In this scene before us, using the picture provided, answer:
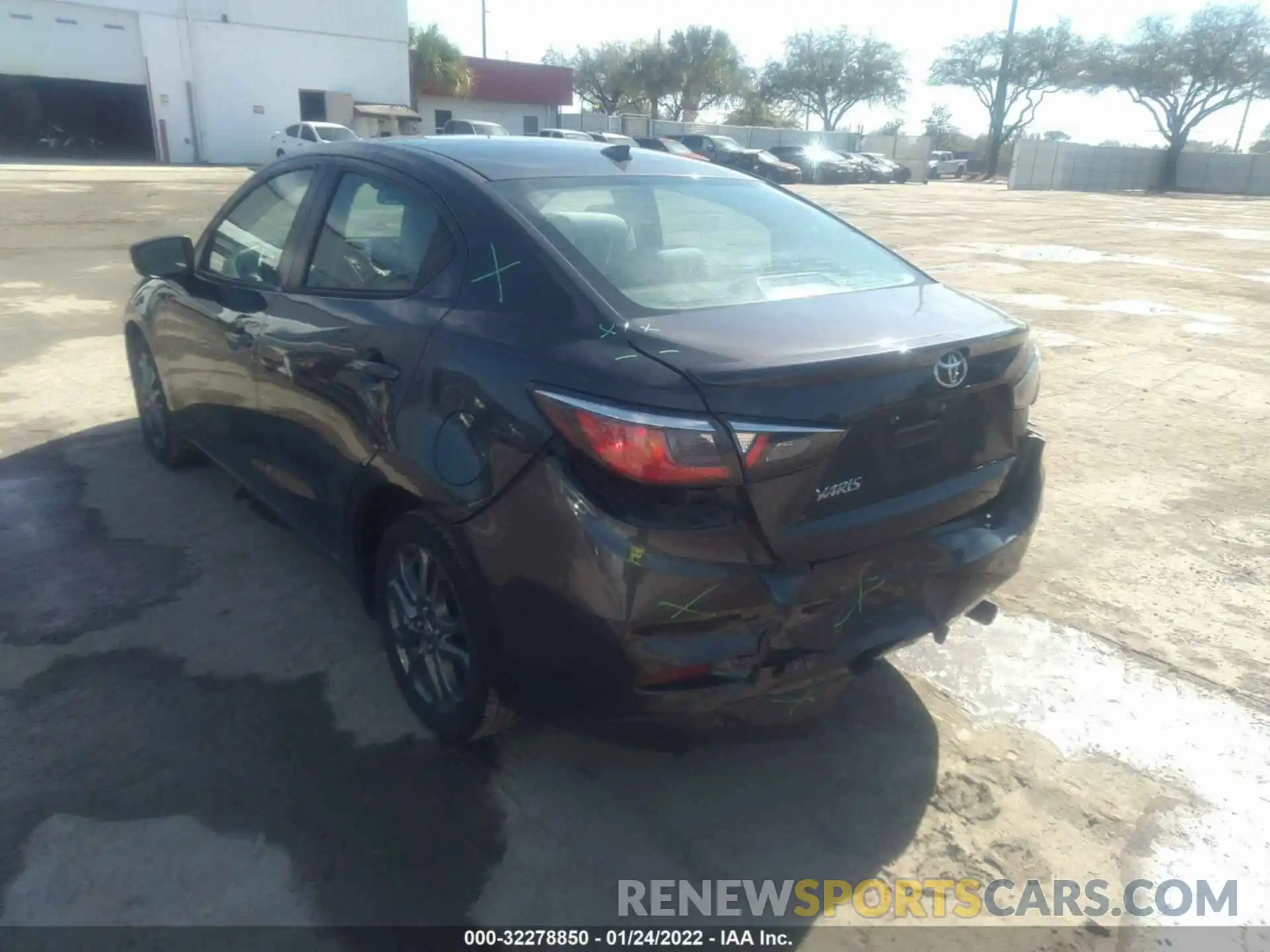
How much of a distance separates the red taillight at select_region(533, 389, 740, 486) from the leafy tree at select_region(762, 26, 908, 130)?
7389 cm

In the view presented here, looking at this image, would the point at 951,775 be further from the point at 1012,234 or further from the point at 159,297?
the point at 1012,234

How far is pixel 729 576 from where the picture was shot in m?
2.25

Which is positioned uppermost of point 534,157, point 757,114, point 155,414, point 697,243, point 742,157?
point 757,114

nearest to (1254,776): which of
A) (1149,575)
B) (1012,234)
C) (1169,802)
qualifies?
(1169,802)

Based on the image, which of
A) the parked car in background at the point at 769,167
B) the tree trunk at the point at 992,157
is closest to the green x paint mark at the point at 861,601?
the parked car in background at the point at 769,167

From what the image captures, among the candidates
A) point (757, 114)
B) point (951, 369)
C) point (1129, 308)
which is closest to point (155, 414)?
point (951, 369)

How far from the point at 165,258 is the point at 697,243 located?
96.2 inches

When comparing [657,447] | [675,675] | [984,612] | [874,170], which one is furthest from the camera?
[874,170]

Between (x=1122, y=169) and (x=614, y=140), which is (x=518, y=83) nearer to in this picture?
(x=614, y=140)

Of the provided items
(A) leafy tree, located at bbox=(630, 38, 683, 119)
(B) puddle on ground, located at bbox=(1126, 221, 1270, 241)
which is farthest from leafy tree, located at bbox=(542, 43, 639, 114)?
(B) puddle on ground, located at bbox=(1126, 221, 1270, 241)

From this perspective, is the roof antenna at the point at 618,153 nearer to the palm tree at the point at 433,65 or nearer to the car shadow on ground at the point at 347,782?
the car shadow on ground at the point at 347,782

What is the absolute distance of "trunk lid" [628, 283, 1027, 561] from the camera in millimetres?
2246

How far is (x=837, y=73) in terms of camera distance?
6900cm

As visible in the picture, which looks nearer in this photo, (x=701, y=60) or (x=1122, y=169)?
(x=1122, y=169)
